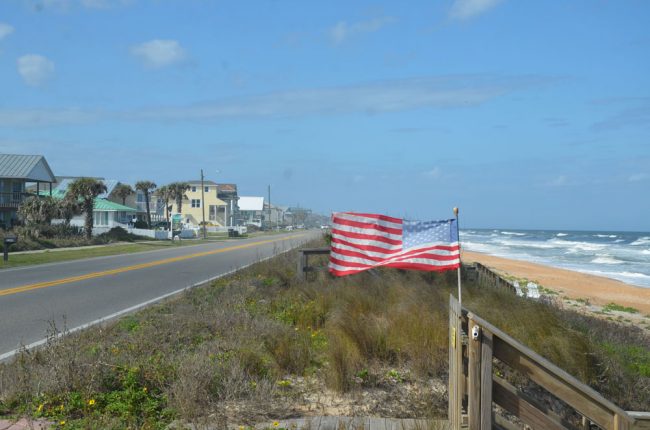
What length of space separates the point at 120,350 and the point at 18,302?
7885mm

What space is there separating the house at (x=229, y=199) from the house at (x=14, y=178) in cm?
6541

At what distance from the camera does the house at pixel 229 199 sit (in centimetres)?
12612

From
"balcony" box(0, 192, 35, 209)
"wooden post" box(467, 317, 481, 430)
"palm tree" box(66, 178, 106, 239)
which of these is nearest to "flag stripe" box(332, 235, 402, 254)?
"wooden post" box(467, 317, 481, 430)

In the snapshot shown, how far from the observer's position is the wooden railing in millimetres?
4430

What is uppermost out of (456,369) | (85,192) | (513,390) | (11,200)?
(85,192)

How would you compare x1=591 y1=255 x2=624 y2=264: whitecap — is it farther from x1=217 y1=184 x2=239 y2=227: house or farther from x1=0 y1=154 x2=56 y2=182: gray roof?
x1=217 y1=184 x2=239 y2=227: house

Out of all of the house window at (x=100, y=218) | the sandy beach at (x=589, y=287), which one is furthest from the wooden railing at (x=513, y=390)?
the house window at (x=100, y=218)

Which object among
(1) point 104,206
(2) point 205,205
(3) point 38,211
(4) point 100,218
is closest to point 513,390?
(3) point 38,211

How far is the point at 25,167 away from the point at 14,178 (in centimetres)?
145

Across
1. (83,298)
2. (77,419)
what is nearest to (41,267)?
(83,298)

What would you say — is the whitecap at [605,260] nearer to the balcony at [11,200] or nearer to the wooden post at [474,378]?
the balcony at [11,200]

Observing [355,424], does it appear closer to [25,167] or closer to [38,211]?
[38,211]

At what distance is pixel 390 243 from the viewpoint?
10.4 m

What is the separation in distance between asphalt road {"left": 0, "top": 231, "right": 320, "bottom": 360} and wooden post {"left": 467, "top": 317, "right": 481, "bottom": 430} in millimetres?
5157
